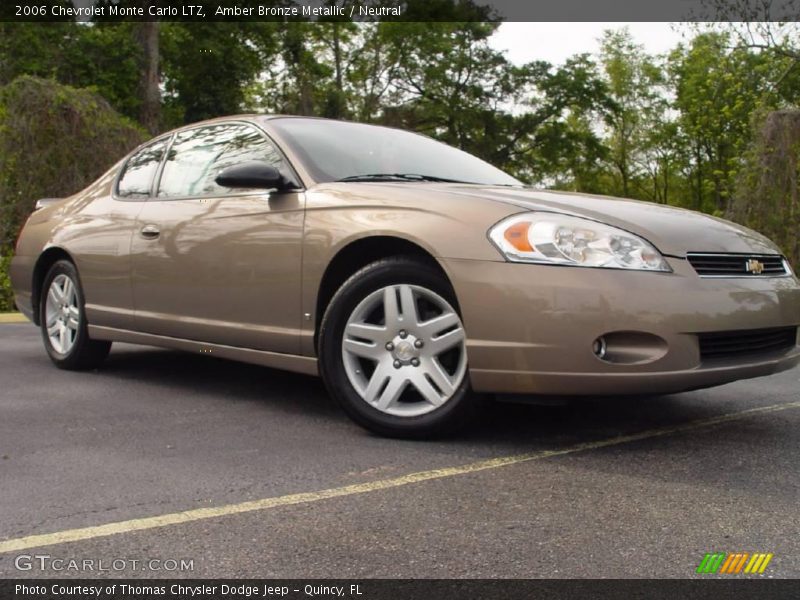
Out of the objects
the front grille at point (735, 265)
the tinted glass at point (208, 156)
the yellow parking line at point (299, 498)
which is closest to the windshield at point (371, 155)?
the tinted glass at point (208, 156)

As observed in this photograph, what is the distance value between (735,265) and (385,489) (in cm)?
174

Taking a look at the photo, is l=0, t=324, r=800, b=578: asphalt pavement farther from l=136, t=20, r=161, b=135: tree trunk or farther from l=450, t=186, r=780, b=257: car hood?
l=136, t=20, r=161, b=135: tree trunk

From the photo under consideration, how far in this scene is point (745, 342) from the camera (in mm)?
3664

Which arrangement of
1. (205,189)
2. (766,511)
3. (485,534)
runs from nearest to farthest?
(485,534), (766,511), (205,189)

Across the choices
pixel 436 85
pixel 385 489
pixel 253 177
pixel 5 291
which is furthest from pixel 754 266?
pixel 436 85

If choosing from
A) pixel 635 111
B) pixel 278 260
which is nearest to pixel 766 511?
pixel 278 260

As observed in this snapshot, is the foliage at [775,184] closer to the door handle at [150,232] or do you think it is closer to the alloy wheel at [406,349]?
the door handle at [150,232]

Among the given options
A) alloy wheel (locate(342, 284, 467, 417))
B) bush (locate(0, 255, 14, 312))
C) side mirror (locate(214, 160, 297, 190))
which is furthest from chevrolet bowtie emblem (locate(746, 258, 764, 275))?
bush (locate(0, 255, 14, 312))

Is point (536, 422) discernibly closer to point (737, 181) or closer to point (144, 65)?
point (737, 181)

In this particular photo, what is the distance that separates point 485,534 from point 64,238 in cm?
414

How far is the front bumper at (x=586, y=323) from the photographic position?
3389 millimetres

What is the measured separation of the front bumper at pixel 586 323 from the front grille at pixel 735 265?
0.06 meters

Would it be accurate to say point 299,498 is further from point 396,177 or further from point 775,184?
point 775,184

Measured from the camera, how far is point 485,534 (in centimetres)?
255
